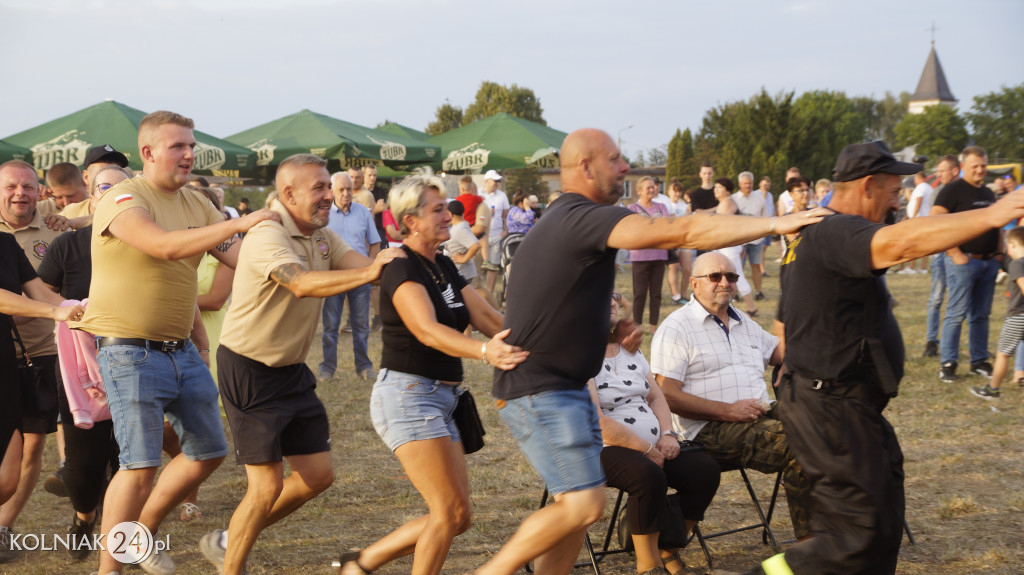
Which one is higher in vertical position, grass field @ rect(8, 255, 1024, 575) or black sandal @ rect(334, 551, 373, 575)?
black sandal @ rect(334, 551, 373, 575)

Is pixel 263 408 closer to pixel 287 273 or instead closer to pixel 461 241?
pixel 287 273

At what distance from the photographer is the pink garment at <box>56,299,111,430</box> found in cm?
439

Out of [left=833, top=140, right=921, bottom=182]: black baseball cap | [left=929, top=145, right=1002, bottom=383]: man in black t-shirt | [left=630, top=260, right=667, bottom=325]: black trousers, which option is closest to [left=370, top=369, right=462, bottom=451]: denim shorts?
[left=833, top=140, right=921, bottom=182]: black baseball cap

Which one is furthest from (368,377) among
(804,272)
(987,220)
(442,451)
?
(987,220)

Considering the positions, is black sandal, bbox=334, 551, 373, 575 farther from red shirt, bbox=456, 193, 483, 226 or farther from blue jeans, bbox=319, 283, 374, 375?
red shirt, bbox=456, 193, 483, 226

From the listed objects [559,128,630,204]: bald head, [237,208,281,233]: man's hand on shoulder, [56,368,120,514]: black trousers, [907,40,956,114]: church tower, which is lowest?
[56,368,120,514]: black trousers

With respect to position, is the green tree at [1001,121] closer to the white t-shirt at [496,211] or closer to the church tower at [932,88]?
the church tower at [932,88]

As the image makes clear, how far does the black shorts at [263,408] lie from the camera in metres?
3.96

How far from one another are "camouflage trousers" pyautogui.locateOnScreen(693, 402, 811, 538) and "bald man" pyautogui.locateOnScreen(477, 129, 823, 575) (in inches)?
A: 64.6

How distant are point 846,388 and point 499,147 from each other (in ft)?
45.8

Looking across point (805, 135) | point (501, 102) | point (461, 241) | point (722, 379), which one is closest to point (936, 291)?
point (461, 241)

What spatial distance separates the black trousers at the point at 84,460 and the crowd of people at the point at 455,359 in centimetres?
1

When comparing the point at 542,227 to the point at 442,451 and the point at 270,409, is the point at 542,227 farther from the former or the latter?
the point at 270,409

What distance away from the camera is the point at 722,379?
5051 millimetres
